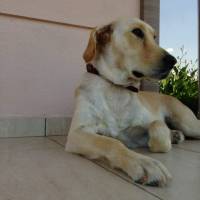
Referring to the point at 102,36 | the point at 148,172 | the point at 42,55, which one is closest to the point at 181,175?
the point at 148,172

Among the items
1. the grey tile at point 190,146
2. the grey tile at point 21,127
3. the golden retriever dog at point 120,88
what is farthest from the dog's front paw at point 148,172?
the grey tile at point 21,127

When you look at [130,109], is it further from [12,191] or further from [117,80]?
[12,191]

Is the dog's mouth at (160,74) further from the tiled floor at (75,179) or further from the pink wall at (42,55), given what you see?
the pink wall at (42,55)

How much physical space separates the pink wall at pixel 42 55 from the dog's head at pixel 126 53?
64 cm

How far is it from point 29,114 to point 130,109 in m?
0.83

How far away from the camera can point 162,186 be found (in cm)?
98

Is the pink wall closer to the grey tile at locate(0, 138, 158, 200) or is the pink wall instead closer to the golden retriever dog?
the golden retriever dog

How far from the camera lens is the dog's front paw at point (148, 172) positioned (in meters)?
0.99

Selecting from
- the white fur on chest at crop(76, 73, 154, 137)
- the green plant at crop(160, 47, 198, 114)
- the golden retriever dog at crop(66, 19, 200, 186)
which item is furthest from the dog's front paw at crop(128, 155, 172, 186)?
the green plant at crop(160, 47, 198, 114)

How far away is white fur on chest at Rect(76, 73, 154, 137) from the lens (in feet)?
5.43

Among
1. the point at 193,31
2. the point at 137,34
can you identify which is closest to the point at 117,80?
the point at 137,34

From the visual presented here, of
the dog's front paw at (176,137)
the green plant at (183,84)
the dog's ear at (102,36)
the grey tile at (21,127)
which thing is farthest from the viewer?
the green plant at (183,84)

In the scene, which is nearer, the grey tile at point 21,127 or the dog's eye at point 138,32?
the dog's eye at point 138,32

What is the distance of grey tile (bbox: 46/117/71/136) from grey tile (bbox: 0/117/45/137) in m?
0.05
